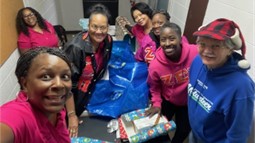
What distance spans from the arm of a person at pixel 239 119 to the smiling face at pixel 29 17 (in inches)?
77.8

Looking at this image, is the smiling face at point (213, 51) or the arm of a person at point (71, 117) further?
the arm of a person at point (71, 117)

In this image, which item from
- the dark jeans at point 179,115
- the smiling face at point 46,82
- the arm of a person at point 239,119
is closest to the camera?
the smiling face at point 46,82

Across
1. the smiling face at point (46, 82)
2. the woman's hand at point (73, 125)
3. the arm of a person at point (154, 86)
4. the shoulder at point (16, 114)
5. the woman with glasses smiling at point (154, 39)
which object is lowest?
the woman's hand at point (73, 125)

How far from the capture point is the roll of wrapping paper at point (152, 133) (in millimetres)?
1201

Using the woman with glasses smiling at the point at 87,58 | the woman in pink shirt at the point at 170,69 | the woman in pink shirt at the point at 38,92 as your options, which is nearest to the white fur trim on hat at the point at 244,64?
the woman in pink shirt at the point at 170,69

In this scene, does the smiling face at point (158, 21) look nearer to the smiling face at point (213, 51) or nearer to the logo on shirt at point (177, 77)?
the logo on shirt at point (177, 77)

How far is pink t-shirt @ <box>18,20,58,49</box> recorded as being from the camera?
1.86 m

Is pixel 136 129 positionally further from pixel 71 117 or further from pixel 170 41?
pixel 170 41

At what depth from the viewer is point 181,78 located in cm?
138

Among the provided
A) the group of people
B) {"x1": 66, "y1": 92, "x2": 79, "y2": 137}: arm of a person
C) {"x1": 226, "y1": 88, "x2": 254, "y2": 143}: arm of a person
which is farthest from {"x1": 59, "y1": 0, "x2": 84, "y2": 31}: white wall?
{"x1": 226, "y1": 88, "x2": 254, "y2": 143}: arm of a person

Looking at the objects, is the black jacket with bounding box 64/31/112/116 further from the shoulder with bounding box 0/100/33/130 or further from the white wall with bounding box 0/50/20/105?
the shoulder with bounding box 0/100/33/130

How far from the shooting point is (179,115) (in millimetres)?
1611

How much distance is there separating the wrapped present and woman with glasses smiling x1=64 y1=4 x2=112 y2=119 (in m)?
0.36

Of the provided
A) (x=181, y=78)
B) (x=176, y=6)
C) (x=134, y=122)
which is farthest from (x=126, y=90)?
(x=176, y=6)
